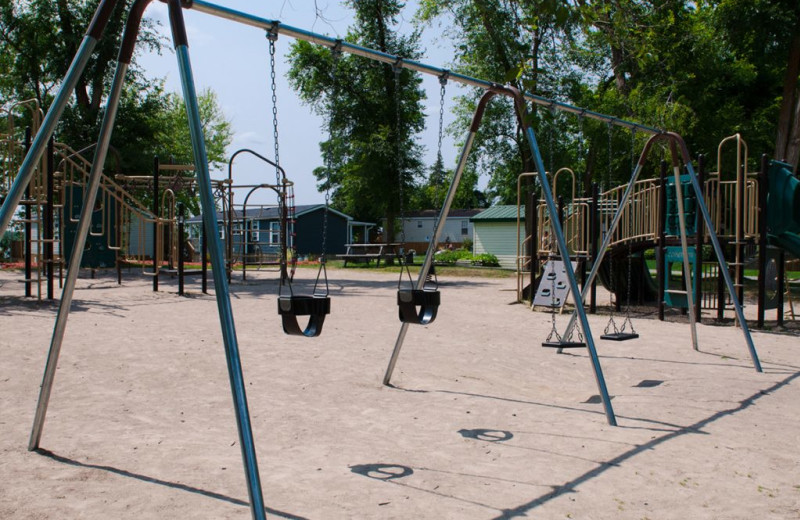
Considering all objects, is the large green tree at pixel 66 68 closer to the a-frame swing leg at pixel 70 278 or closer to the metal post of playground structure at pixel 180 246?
the metal post of playground structure at pixel 180 246

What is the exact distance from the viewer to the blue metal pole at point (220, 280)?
2.75 m

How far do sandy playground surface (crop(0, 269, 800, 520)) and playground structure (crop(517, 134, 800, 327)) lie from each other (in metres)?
2.99

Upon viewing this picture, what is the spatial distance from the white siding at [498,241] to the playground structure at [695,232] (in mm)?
21965

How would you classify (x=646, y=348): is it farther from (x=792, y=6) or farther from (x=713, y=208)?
(x=792, y=6)

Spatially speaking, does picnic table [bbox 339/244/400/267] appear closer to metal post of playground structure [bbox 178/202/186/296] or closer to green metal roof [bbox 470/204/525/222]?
green metal roof [bbox 470/204/525/222]

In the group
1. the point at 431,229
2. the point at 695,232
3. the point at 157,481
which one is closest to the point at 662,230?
the point at 695,232

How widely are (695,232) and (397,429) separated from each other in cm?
1042

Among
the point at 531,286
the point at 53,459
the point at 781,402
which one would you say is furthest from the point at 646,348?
the point at 53,459

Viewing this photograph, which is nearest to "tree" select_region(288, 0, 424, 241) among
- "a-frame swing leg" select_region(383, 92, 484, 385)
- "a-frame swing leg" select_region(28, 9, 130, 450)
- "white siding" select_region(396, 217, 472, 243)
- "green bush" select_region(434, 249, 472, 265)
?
"green bush" select_region(434, 249, 472, 265)

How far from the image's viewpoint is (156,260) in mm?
16094

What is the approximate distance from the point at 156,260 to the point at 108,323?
597 cm

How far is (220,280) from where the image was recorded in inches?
117

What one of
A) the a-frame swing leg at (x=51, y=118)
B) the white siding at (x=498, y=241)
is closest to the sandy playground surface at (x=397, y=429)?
the a-frame swing leg at (x=51, y=118)

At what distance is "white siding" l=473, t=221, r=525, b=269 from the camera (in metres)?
39.1
